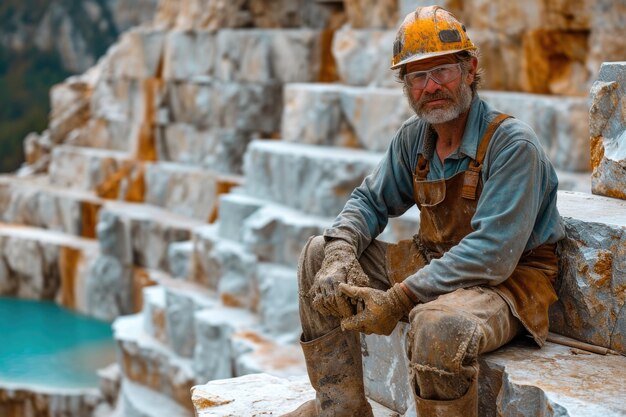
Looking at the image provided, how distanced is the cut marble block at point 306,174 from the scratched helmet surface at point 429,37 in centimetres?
482

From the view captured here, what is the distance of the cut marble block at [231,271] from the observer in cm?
920

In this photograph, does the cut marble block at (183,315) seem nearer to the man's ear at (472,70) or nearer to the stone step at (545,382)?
the stone step at (545,382)

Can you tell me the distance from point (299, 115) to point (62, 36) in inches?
904

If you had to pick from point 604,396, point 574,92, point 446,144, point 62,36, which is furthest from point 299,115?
point 62,36

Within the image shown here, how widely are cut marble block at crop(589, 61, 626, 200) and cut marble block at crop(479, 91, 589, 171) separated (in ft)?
12.3

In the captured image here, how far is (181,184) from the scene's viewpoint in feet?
47.8

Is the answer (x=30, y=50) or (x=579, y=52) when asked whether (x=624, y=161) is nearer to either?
(x=579, y=52)

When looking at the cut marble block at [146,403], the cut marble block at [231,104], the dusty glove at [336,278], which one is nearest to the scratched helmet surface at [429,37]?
the dusty glove at [336,278]

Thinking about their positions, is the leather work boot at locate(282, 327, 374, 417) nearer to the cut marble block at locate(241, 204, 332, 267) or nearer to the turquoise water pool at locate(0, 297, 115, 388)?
the cut marble block at locate(241, 204, 332, 267)

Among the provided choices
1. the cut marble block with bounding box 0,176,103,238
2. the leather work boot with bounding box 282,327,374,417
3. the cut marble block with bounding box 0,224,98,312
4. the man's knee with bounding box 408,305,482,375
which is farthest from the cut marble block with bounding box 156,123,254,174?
the man's knee with bounding box 408,305,482,375

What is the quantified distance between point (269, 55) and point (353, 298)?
10030 mm

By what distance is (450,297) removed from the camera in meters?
3.37

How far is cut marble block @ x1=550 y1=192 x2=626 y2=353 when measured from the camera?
364 cm

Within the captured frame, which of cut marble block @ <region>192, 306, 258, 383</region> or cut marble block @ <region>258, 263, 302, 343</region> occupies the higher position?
cut marble block @ <region>258, 263, 302, 343</region>
